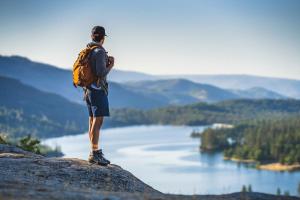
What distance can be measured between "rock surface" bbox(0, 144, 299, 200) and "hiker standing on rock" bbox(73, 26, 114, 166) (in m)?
0.91

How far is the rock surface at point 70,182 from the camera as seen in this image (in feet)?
37.6

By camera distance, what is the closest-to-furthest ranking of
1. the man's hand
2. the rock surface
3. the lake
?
the rock surface
the man's hand
the lake

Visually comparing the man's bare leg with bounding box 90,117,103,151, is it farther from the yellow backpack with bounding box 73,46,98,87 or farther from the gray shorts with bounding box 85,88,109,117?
the yellow backpack with bounding box 73,46,98,87

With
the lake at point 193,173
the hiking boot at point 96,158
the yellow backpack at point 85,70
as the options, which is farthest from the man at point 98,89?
the lake at point 193,173

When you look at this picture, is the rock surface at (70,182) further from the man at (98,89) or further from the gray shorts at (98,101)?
the gray shorts at (98,101)

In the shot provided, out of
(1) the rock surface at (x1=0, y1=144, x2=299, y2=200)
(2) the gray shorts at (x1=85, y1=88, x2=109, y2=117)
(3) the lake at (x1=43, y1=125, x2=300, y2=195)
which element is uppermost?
(2) the gray shorts at (x1=85, y1=88, x2=109, y2=117)

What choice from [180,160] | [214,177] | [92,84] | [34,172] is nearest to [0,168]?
[34,172]

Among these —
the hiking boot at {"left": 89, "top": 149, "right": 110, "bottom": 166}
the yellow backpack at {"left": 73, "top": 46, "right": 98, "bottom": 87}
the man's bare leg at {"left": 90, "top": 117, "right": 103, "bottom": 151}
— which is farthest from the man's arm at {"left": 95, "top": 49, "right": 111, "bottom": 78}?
the hiking boot at {"left": 89, "top": 149, "right": 110, "bottom": 166}

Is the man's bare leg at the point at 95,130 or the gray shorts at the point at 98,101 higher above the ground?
the gray shorts at the point at 98,101

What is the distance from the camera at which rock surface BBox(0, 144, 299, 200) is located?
11461mm

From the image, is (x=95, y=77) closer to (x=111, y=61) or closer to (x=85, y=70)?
(x=85, y=70)

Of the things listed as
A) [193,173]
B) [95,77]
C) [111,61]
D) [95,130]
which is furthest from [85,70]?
[193,173]

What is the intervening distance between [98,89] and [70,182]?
2967 millimetres

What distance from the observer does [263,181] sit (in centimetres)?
13888
